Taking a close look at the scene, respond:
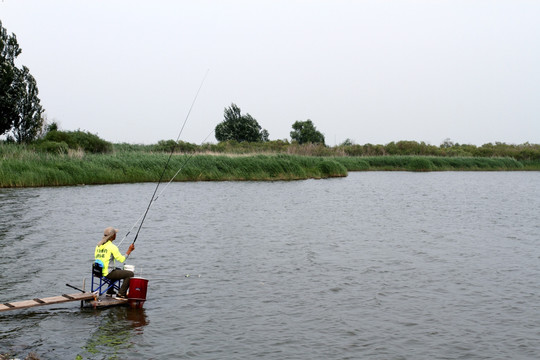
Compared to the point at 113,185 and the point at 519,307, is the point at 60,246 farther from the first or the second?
the point at 113,185

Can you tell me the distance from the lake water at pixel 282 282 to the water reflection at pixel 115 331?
0.03 metres

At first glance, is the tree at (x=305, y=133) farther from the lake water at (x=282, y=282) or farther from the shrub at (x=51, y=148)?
the lake water at (x=282, y=282)

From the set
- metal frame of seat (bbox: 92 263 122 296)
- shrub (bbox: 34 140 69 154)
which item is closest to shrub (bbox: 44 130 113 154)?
shrub (bbox: 34 140 69 154)

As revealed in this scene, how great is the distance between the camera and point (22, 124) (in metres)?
45.6

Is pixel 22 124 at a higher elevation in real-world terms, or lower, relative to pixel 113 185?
higher

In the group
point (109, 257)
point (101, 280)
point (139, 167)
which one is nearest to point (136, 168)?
point (139, 167)

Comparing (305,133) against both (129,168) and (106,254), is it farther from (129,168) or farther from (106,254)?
(106,254)

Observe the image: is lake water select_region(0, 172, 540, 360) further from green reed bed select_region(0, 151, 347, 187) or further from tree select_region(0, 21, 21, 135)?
tree select_region(0, 21, 21, 135)

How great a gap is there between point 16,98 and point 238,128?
4765 cm

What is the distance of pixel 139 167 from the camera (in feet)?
126

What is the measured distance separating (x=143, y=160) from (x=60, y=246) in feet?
75.3

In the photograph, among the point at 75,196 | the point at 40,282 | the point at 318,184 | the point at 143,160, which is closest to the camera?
the point at 40,282

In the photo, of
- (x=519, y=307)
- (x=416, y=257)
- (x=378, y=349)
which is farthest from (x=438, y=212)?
(x=378, y=349)

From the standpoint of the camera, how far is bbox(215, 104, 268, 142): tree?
293 feet
